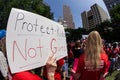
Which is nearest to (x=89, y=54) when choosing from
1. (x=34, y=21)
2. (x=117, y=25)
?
(x=34, y=21)

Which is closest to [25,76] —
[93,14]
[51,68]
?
[51,68]

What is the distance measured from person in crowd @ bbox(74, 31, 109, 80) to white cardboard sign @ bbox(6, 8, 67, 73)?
1656 millimetres

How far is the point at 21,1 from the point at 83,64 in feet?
139

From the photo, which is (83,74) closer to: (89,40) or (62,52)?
(89,40)

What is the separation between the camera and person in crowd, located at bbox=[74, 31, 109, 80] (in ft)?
17.6

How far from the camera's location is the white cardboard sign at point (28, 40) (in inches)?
119

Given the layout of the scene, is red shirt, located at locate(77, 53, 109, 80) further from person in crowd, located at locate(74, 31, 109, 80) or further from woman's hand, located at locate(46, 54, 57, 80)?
woman's hand, located at locate(46, 54, 57, 80)

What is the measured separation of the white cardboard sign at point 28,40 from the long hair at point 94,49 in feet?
5.38

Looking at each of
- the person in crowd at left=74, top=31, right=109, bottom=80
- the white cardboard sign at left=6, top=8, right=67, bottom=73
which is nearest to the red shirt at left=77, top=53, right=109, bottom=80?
the person in crowd at left=74, top=31, right=109, bottom=80

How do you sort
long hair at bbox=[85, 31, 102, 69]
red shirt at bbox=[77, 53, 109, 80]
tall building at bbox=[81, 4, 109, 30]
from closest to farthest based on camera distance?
long hair at bbox=[85, 31, 102, 69] → red shirt at bbox=[77, 53, 109, 80] → tall building at bbox=[81, 4, 109, 30]

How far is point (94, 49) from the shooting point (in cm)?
538

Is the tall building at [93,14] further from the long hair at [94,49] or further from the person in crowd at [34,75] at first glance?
the person in crowd at [34,75]

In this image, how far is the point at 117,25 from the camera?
76375 mm

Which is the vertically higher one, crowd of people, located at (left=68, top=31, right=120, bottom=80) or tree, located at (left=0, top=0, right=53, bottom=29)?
tree, located at (left=0, top=0, right=53, bottom=29)
